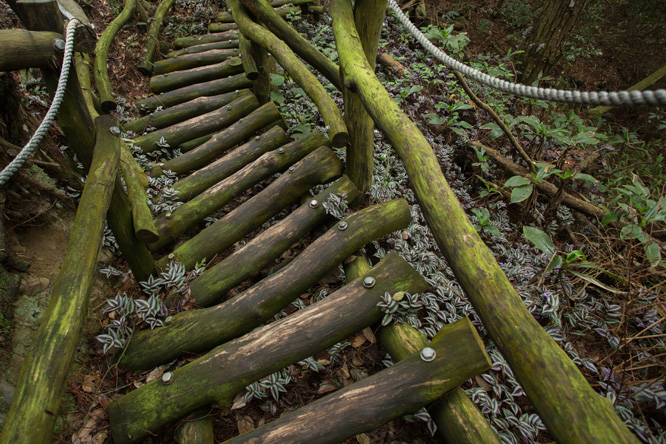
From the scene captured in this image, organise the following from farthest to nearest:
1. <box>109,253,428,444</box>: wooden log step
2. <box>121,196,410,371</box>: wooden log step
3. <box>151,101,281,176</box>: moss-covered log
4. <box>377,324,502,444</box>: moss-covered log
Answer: <box>151,101,281,176</box>: moss-covered log < <box>121,196,410,371</box>: wooden log step < <box>109,253,428,444</box>: wooden log step < <box>377,324,502,444</box>: moss-covered log

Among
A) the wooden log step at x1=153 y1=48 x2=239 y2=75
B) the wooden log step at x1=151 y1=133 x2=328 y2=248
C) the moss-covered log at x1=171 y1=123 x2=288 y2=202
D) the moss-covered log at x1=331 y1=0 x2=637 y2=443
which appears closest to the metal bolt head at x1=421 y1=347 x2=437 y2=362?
the moss-covered log at x1=331 y1=0 x2=637 y2=443

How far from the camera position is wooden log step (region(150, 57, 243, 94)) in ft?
17.6

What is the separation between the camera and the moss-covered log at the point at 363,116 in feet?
9.47

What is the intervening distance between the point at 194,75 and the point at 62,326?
504 centimetres

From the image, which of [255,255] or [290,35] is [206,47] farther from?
[255,255]

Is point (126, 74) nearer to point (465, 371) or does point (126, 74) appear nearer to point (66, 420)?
point (66, 420)

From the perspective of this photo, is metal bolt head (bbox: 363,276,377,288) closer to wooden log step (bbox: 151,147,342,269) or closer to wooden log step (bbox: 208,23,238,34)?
wooden log step (bbox: 151,147,342,269)

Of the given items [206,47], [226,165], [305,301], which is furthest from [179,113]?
[305,301]

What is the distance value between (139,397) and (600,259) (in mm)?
3630

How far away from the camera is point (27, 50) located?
1647mm

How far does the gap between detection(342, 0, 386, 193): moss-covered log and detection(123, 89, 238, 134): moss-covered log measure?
7.80 feet

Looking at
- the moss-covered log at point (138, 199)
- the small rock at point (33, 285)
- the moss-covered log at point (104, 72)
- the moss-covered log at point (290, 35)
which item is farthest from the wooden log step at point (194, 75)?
the small rock at point (33, 285)

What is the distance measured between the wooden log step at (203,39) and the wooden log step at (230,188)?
4.44m

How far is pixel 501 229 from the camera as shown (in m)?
3.70
